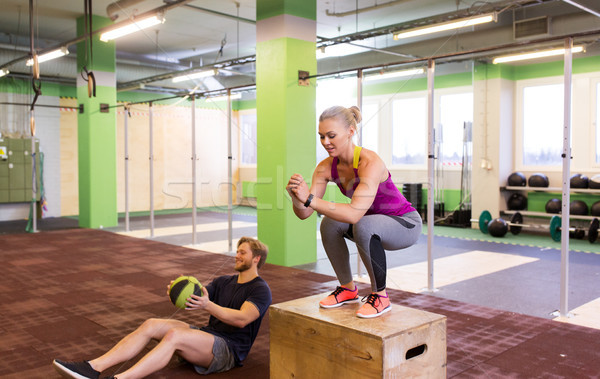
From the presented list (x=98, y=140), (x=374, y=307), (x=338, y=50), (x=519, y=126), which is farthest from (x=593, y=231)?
(x=98, y=140)

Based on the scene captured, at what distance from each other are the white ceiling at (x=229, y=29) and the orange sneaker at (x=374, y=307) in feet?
15.1

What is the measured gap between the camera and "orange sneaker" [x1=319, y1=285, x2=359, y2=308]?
2.40 meters

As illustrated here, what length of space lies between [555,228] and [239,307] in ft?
20.7

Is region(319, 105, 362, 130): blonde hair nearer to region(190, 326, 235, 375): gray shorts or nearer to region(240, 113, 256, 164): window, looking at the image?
region(190, 326, 235, 375): gray shorts

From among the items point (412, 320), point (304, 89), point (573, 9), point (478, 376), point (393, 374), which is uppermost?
point (573, 9)

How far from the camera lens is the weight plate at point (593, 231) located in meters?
7.28

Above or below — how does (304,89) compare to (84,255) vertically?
above

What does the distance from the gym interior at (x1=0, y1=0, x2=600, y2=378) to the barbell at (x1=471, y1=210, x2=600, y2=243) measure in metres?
0.03

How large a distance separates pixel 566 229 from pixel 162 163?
35.0ft

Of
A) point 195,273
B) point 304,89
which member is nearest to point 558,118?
point 304,89

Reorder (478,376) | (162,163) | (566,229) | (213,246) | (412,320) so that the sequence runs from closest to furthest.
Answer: (412,320)
(478,376)
(566,229)
(213,246)
(162,163)

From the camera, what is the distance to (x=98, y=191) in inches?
356

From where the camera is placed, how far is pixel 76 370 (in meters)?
2.33

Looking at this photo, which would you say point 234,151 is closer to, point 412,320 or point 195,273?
point 195,273
